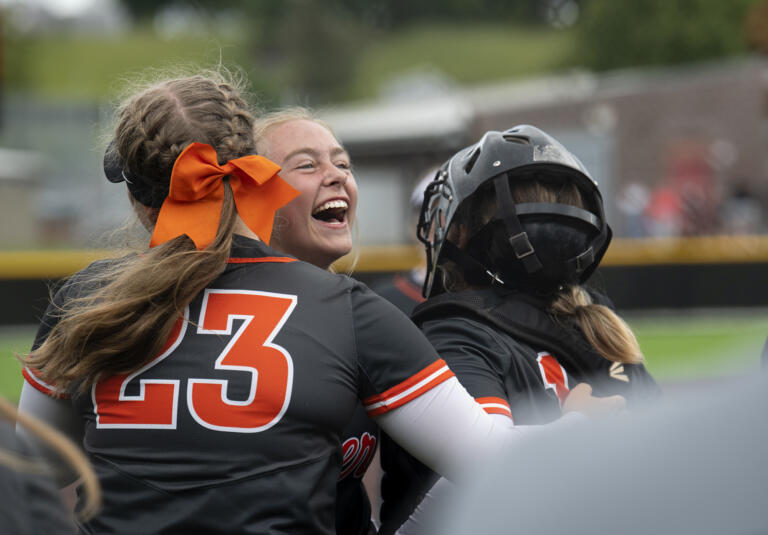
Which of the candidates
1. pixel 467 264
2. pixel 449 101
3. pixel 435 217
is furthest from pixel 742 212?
pixel 467 264

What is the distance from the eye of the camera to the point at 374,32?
8325 centimetres

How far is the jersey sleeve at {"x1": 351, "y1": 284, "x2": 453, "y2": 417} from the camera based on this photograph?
212 centimetres

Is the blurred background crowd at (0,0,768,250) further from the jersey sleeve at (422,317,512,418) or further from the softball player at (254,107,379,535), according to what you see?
the jersey sleeve at (422,317,512,418)

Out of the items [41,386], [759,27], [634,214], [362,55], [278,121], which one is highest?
[278,121]

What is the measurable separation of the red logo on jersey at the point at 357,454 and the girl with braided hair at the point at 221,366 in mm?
265

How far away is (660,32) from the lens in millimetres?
49750

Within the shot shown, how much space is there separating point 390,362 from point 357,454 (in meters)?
0.48

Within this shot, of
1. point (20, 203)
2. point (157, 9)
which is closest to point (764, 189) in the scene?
point (20, 203)

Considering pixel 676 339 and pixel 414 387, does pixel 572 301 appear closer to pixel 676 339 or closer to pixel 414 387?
pixel 414 387

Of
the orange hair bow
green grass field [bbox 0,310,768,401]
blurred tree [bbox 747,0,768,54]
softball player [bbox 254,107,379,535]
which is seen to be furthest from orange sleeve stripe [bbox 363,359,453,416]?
blurred tree [bbox 747,0,768,54]

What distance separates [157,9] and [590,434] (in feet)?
284

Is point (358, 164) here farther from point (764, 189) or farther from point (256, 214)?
point (256, 214)

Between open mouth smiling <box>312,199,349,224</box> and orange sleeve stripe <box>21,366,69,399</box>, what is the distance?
3.76 feet

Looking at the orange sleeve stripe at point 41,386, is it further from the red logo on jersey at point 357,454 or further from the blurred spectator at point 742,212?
the blurred spectator at point 742,212
